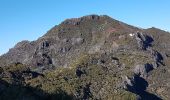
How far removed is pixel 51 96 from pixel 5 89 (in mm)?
42449

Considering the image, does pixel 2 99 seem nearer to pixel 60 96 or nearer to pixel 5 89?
pixel 5 89

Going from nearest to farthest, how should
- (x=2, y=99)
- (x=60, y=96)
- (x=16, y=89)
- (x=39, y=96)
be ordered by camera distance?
(x=2, y=99) → (x=16, y=89) → (x=39, y=96) → (x=60, y=96)

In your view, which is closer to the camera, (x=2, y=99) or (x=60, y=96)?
(x=2, y=99)

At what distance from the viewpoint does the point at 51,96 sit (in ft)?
586

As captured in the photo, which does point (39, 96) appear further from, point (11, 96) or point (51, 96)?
point (11, 96)

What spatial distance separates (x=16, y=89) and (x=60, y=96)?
46.0 m

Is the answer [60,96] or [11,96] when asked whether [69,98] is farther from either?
[11,96]

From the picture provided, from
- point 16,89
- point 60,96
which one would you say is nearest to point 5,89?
point 16,89

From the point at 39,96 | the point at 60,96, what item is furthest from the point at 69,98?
the point at 39,96

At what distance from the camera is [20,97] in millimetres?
133375

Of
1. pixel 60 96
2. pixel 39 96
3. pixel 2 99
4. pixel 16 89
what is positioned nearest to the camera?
pixel 2 99

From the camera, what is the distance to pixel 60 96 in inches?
7234

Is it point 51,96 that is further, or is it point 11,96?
point 51,96

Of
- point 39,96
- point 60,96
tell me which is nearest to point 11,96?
point 39,96
